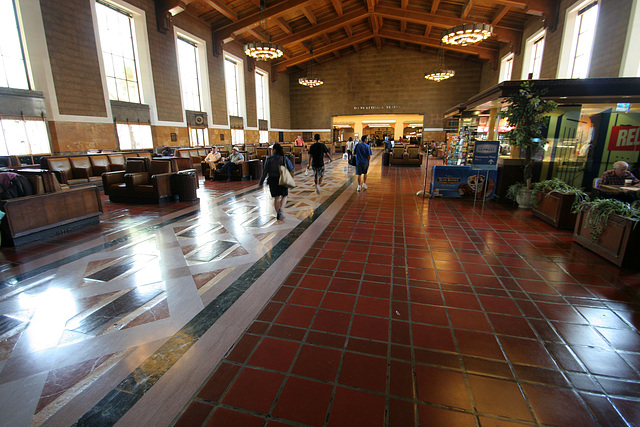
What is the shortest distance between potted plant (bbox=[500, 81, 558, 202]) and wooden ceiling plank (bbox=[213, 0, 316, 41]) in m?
11.1

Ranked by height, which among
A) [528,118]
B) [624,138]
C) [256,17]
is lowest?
[624,138]

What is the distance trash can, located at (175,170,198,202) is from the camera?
619cm

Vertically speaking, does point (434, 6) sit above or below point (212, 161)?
above

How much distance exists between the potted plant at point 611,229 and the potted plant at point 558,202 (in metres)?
0.40

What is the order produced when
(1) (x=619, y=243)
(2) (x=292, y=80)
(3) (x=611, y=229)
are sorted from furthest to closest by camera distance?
(2) (x=292, y=80), (3) (x=611, y=229), (1) (x=619, y=243)

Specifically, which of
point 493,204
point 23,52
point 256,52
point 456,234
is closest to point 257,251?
point 456,234

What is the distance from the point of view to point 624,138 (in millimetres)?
5500

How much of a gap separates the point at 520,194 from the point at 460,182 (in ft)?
3.80

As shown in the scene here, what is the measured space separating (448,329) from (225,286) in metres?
1.90

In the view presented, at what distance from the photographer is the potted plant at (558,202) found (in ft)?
13.7

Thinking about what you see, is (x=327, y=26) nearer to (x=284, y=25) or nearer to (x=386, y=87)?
(x=284, y=25)

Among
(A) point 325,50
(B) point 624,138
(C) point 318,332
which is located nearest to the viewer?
(C) point 318,332

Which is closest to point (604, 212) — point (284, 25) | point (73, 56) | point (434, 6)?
point (73, 56)

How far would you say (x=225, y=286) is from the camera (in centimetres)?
267
